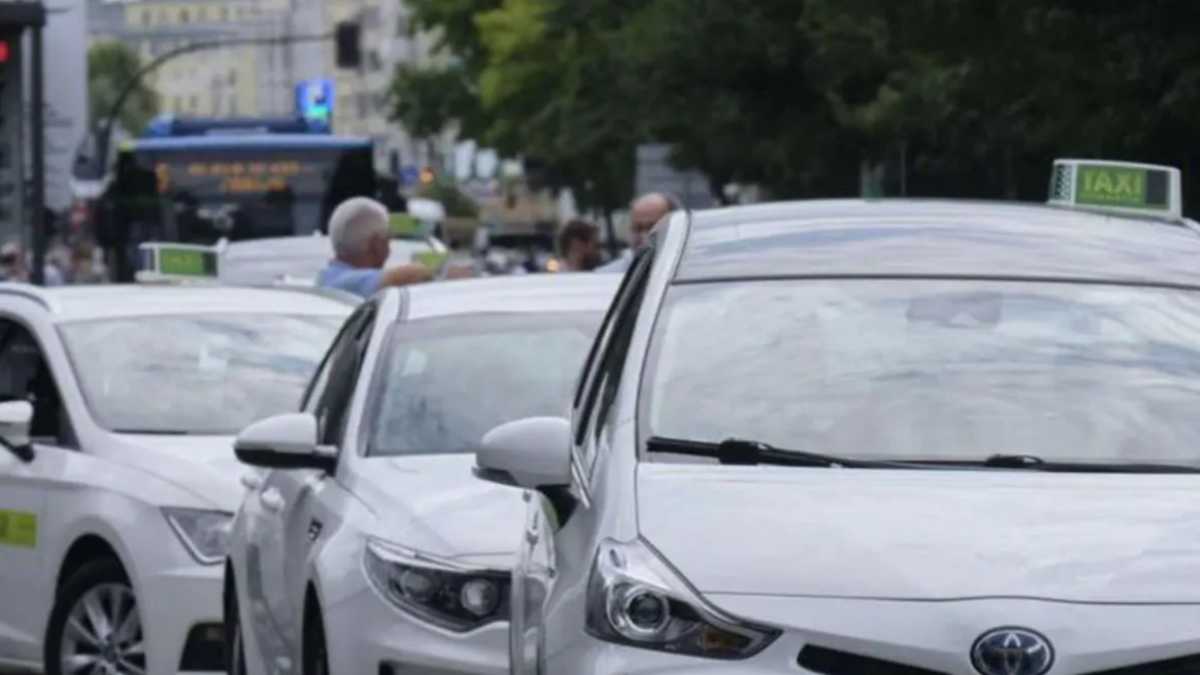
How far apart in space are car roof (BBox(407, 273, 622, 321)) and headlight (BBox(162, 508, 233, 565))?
1053 mm

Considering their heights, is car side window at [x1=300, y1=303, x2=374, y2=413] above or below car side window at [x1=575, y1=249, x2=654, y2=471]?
below

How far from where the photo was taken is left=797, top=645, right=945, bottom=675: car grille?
5.74 m

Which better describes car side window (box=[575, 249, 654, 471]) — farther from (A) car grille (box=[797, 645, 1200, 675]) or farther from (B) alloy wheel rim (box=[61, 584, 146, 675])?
(B) alloy wheel rim (box=[61, 584, 146, 675])

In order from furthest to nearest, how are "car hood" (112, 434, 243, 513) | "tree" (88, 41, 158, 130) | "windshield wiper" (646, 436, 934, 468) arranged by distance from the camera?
"tree" (88, 41, 158, 130) → "car hood" (112, 434, 243, 513) → "windshield wiper" (646, 436, 934, 468)

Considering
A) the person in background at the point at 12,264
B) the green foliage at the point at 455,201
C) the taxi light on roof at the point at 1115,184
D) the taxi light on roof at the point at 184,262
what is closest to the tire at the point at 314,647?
the taxi light on roof at the point at 1115,184

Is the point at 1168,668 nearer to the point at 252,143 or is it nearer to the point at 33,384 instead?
the point at 33,384

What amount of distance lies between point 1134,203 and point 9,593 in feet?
14.7

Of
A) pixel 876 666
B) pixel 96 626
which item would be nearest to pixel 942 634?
pixel 876 666

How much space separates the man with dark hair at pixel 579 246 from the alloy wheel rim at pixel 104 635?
7.16m

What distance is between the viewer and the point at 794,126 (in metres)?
39.3

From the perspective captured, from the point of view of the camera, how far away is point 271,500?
10086mm

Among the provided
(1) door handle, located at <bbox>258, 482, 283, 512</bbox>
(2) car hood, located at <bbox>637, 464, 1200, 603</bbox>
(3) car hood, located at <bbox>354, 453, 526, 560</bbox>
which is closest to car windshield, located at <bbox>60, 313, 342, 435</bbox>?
(1) door handle, located at <bbox>258, 482, 283, 512</bbox>

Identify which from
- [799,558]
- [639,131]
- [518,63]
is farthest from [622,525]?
[518,63]

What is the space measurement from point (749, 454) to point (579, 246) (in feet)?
40.0
